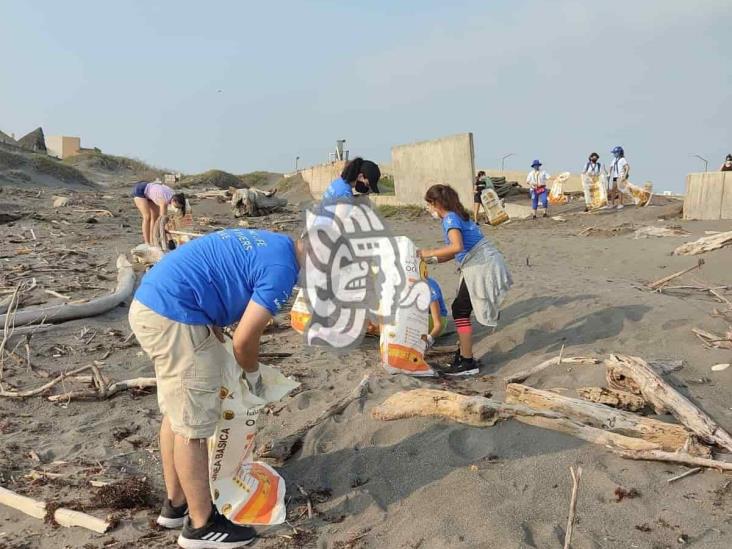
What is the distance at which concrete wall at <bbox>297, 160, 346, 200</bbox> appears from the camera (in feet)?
95.1

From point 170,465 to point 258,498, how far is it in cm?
47

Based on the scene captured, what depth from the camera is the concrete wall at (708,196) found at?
1395 cm

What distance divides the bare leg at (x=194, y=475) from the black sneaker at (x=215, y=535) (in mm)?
30

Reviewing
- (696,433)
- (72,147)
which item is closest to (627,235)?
(696,433)

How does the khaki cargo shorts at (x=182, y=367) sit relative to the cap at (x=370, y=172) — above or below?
below

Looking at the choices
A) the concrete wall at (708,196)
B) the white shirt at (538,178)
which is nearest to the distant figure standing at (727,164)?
the concrete wall at (708,196)

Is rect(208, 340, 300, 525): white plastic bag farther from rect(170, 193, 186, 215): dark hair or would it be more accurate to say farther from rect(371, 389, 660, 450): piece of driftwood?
rect(170, 193, 186, 215): dark hair

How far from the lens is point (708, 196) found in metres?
14.2

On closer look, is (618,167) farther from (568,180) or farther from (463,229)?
(463,229)

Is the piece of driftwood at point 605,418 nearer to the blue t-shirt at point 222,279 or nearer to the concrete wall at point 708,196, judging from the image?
the blue t-shirt at point 222,279

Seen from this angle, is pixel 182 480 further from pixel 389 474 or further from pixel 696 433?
pixel 696 433

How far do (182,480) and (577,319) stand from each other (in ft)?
15.2

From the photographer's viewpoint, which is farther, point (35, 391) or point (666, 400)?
point (35, 391)

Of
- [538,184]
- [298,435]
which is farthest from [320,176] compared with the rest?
[298,435]
